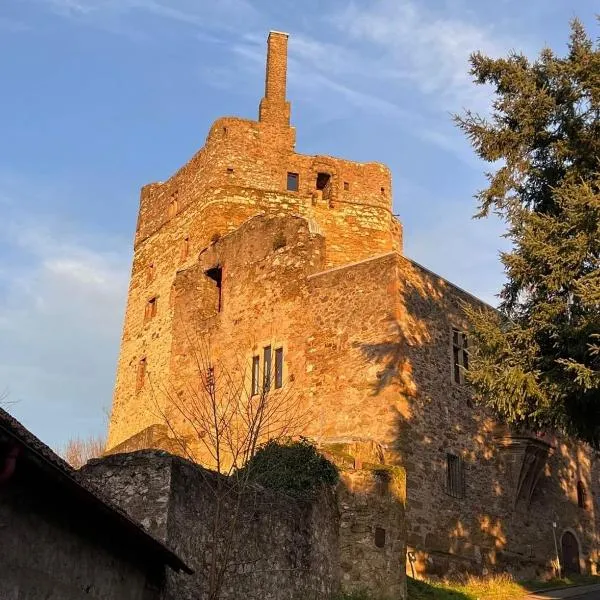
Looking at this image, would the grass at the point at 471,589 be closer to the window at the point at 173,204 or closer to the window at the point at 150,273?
the window at the point at 150,273

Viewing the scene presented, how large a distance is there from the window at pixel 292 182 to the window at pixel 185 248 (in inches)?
170

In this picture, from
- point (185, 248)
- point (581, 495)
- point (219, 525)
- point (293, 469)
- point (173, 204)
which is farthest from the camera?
point (173, 204)

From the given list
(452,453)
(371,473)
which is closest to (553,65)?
(371,473)

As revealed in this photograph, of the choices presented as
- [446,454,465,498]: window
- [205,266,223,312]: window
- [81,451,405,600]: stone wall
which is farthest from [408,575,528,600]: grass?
[205,266,223,312]: window

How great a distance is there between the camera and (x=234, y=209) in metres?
31.2

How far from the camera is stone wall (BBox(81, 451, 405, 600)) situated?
11156 millimetres

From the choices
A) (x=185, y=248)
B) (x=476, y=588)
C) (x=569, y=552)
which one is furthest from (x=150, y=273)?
(x=476, y=588)

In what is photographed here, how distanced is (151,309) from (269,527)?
19950 millimetres

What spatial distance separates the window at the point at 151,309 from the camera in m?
31.9

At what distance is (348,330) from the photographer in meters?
21.7

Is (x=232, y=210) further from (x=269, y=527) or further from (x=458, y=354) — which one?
(x=269, y=527)

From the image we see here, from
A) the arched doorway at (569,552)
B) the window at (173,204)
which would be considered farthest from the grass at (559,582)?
the window at (173,204)

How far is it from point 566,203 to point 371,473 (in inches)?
237

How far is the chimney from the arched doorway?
1852cm
